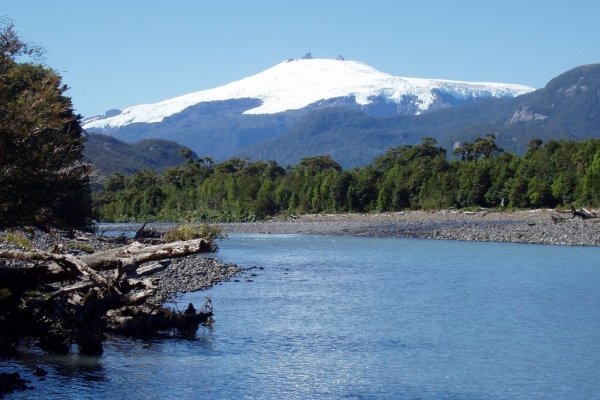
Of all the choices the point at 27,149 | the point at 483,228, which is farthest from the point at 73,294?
the point at 483,228

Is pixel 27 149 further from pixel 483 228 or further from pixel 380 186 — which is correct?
pixel 380 186

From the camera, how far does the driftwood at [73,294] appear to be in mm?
17656

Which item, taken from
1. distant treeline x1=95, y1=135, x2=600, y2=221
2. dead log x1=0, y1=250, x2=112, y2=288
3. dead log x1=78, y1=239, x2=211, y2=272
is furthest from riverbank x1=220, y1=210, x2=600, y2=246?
dead log x1=0, y1=250, x2=112, y2=288

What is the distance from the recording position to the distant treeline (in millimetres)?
86375

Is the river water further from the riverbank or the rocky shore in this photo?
the riverbank

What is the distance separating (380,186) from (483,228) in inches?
1697

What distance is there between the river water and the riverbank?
1948 cm

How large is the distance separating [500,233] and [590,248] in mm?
11201

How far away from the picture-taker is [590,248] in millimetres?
49656

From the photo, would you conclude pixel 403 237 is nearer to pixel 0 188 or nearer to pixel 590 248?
pixel 590 248

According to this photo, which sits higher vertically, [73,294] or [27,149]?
[27,149]

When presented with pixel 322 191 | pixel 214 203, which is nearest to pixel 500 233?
pixel 322 191

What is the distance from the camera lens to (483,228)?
216 ft

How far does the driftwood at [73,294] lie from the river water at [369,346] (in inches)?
23.9
